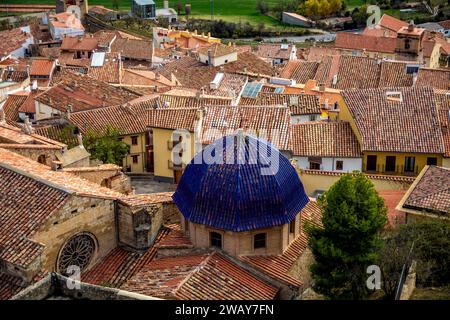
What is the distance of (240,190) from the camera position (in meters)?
27.8

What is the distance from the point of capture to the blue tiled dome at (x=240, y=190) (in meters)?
27.8

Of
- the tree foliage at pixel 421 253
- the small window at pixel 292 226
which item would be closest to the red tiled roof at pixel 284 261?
the small window at pixel 292 226

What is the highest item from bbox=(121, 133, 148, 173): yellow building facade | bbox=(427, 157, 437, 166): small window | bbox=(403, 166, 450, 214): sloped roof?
bbox=(403, 166, 450, 214): sloped roof

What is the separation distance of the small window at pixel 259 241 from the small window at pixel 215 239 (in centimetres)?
143

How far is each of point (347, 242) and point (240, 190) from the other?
4.87 m

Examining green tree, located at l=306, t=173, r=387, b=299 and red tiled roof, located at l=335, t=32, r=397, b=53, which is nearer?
green tree, located at l=306, t=173, r=387, b=299

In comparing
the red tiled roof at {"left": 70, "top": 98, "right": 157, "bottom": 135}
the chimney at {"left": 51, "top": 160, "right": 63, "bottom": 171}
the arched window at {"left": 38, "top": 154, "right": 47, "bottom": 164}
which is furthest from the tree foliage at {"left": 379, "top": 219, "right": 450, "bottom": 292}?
the red tiled roof at {"left": 70, "top": 98, "right": 157, "bottom": 135}

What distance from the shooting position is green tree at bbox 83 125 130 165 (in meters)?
46.5

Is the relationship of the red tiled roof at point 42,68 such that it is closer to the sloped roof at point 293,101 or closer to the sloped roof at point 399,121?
the sloped roof at point 293,101

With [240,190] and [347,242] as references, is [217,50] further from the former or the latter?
[347,242]

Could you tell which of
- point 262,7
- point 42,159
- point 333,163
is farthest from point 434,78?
point 262,7

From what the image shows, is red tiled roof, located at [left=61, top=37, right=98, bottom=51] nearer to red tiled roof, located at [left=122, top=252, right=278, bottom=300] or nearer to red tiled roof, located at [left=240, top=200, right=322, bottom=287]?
red tiled roof, located at [left=240, top=200, right=322, bottom=287]

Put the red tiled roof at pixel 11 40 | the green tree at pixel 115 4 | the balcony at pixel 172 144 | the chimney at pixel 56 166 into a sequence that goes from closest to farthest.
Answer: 1. the chimney at pixel 56 166
2. the balcony at pixel 172 144
3. the red tiled roof at pixel 11 40
4. the green tree at pixel 115 4

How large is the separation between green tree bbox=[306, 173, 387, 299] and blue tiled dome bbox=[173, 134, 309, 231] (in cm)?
293
